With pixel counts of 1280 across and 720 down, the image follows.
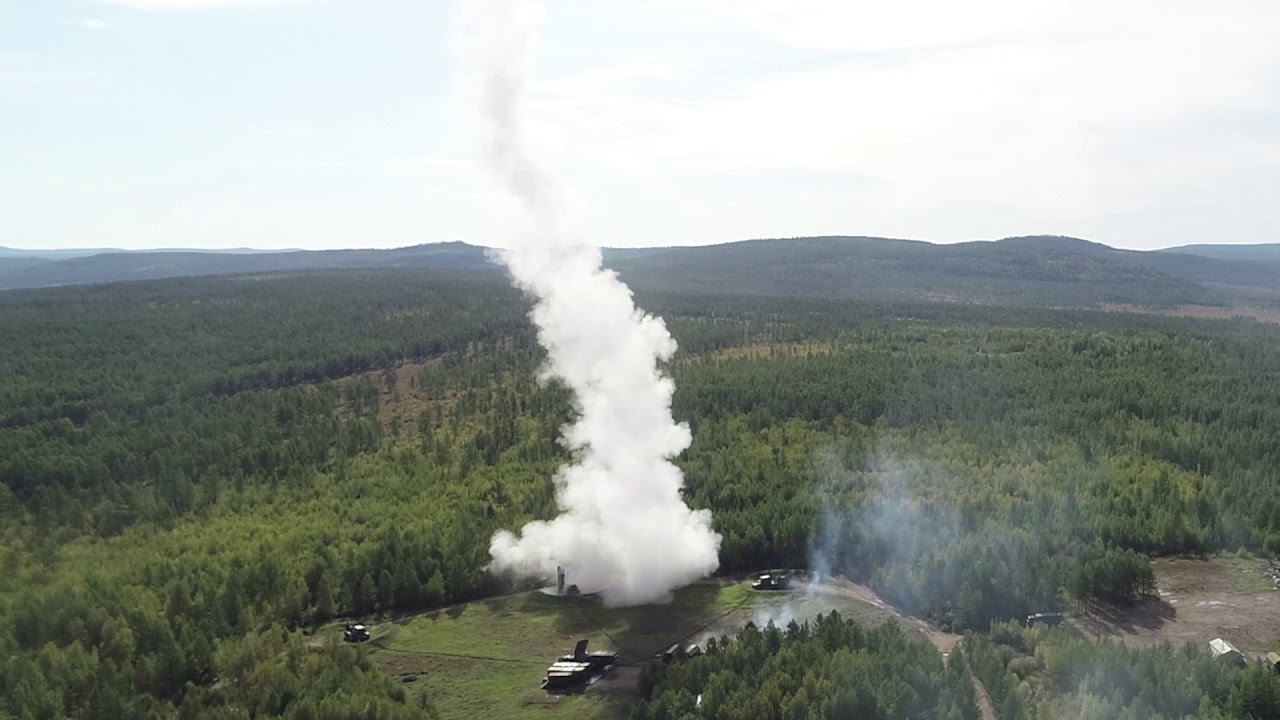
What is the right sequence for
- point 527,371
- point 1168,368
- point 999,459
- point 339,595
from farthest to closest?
point 527,371 < point 1168,368 < point 999,459 < point 339,595

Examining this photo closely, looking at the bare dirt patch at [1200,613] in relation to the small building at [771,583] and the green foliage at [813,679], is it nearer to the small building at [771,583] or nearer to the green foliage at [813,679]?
→ the green foliage at [813,679]

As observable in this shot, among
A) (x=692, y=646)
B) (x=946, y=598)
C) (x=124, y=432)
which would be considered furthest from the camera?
(x=124, y=432)

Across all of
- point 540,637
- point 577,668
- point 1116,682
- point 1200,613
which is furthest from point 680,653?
point 1200,613

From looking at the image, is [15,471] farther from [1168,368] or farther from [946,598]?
[1168,368]

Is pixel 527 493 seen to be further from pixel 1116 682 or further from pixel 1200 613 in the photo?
pixel 1116 682

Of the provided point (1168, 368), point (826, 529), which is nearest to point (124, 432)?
point (826, 529)

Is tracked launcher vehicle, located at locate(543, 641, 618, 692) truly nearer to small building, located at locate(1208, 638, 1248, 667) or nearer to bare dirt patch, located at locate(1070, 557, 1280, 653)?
bare dirt patch, located at locate(1070, 557, 1280, 653)

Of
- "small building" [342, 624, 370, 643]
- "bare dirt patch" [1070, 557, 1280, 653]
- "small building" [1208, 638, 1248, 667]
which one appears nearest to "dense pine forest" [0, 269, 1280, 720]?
"bare dirt patch" [1070, 557, 1280, 653]

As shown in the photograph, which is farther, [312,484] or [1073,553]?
[312,484]
